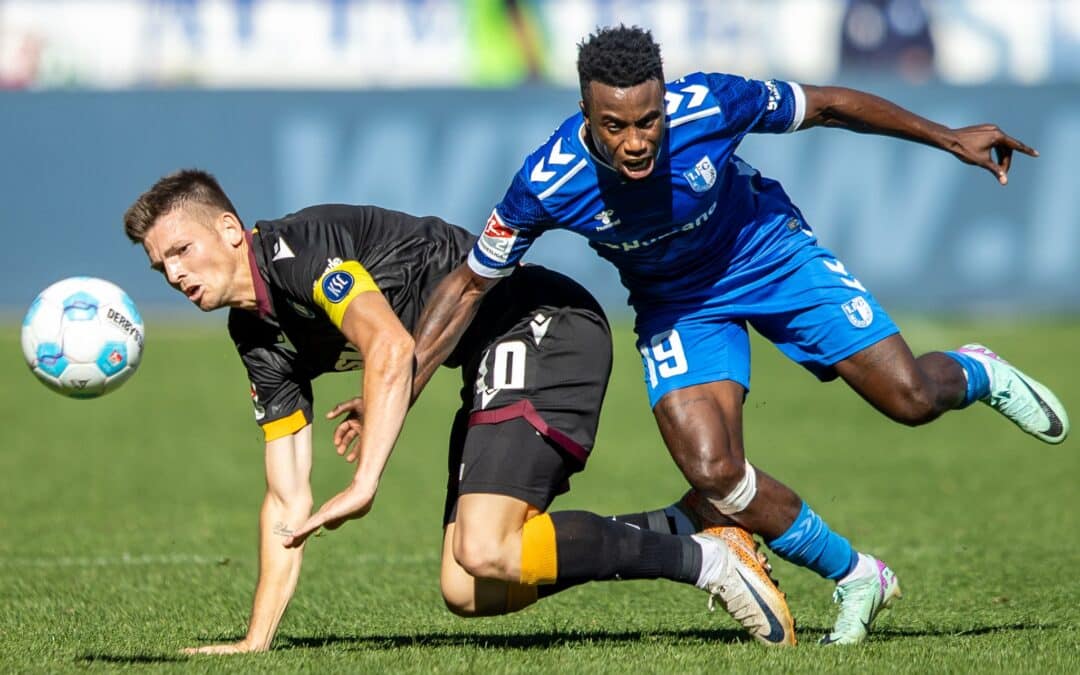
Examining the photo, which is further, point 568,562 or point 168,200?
point 568,562

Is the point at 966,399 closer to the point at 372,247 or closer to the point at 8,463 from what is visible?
the point at 372,247

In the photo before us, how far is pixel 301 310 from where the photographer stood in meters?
5.74

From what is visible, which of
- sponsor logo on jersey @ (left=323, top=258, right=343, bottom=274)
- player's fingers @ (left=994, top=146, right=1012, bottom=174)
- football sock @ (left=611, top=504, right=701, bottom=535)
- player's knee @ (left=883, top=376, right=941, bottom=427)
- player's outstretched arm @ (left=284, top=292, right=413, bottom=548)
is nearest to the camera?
player's outstretched arm @ (left=284, top=292, right=413, bottom=548)

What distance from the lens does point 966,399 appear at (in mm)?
6637

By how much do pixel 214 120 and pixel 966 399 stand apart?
1537 cm

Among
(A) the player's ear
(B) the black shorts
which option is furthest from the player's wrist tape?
(A) the player's ear

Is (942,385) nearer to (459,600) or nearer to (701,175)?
(701,175)

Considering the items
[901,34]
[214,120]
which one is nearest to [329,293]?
[214,120]

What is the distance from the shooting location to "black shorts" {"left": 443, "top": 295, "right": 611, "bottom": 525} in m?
5.80

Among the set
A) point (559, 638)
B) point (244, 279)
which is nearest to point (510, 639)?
point (559, 638)

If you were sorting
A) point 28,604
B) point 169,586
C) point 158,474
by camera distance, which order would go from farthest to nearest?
point 158,474
point 169,586
point 28,604

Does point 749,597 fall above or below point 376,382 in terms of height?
below

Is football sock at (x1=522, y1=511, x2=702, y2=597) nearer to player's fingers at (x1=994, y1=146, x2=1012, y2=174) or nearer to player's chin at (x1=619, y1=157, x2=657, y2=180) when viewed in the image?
player's chin at (x1=619, y1=157, x2=657, y2=180)

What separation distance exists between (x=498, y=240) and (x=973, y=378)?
228 centimetres
